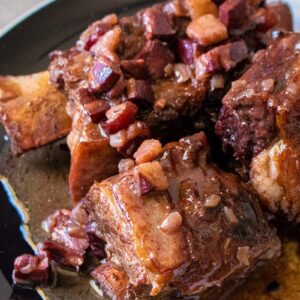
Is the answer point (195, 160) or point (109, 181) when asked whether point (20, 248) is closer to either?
point (109, 181)

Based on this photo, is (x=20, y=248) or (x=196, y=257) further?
(x=20, y=248)

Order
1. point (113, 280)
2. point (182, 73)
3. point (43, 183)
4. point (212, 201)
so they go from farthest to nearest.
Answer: point (43, 183)
point (182, 73)
point (113, 280)
point (212, 201)

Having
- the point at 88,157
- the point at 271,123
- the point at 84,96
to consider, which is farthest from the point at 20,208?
the point at 271,123

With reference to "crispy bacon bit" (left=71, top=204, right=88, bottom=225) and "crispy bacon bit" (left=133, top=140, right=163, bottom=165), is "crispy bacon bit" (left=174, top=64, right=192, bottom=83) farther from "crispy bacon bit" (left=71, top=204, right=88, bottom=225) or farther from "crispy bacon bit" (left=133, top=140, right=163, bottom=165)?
"crispy bacon bit" (left=71, top=204, right=88, bottom=225)

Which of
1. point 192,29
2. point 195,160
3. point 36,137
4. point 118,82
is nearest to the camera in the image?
point 195,160

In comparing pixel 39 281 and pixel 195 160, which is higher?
pixel 195 160

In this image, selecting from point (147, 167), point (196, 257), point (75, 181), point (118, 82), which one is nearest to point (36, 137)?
point (75, 181)

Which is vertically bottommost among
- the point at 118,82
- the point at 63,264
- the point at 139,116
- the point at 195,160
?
the point at 63,264

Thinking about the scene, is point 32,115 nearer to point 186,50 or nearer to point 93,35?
point 93,35
